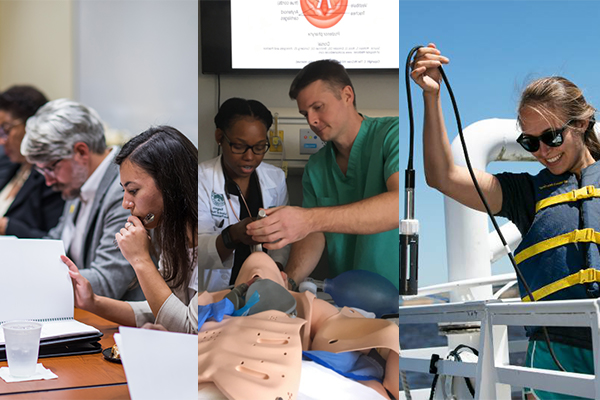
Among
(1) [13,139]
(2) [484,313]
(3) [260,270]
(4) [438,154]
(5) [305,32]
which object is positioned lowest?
(2) [484,313]

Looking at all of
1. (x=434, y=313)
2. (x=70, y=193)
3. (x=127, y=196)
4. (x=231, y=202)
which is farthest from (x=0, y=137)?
(x=231, y=202)

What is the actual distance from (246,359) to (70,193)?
2772mm

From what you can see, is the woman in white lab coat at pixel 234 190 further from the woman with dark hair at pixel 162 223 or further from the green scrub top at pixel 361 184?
the woman with dark hair at pixel 162 223

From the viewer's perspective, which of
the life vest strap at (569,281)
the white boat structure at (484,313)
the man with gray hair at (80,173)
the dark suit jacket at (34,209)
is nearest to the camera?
the white boat structure at (484,313)

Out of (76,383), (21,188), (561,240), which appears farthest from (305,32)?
(21,188)

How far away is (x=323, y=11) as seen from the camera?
4.10 feet

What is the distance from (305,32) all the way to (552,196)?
1293mm

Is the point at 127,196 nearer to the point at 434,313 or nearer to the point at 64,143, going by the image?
the point at 434,313

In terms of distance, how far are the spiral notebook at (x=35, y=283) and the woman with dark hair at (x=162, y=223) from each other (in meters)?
0.06

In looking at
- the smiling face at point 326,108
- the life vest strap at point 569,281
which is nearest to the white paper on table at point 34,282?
the smiling face at point 326,108

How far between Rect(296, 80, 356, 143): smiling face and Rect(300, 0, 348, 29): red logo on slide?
0.38 ft

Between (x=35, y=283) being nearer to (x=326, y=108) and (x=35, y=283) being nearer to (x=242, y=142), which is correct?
(x=242, y=142)

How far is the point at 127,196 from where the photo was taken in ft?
6.15

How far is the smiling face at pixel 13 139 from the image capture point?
13.4 feet
